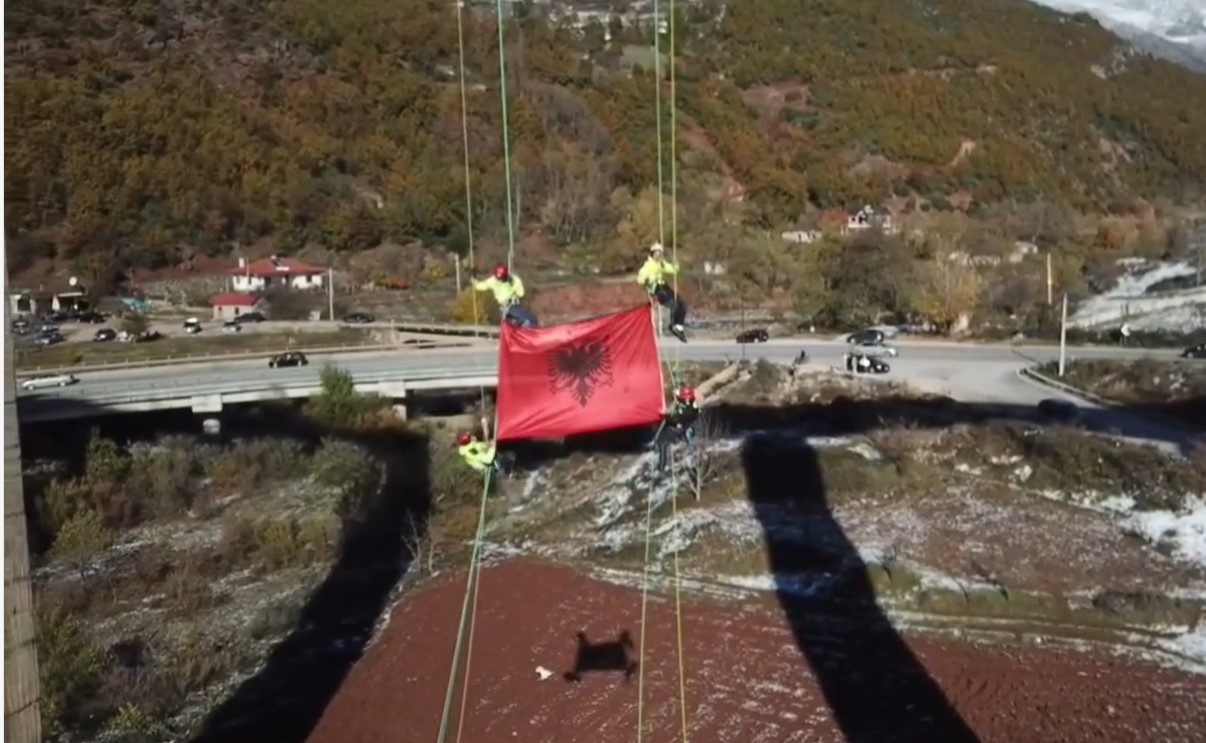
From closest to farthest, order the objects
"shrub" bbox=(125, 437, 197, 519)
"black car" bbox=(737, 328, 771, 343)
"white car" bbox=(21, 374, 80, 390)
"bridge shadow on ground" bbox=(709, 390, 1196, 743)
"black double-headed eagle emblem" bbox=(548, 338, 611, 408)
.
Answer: "black double-headed eagle emblem" bbox=(548, 338, 611, 408) → "bridge shadow on ground" bbox=(709, 390, 1196, 743) → "shrub" bbox=(125, 437, 197, 519) → "white car" bbox=(21, 374, 80, 390) → "black car" bbox=(737, 328, 771, 343)

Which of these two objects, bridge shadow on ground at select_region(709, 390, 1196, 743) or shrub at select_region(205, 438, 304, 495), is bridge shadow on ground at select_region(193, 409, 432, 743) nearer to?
shrub at select_region(205, 438, 304, 495)

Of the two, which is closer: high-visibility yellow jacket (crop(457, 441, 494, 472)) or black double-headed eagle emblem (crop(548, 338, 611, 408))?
black double-headed eagle emblem (crop(548, 338, 611, 408))

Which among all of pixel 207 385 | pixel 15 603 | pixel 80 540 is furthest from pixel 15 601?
pixel 207 385

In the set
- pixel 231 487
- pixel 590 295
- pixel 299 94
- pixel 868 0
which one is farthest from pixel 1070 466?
pixel 868 0

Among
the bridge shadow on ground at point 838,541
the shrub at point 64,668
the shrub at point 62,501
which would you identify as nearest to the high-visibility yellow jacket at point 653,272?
the bridge shadow on ground at point 838,541

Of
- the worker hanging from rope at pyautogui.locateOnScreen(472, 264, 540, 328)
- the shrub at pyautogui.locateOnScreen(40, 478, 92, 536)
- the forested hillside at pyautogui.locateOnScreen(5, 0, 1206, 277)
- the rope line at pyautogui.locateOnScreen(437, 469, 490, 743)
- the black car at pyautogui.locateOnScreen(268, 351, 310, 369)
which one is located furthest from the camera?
the forested hillside at pyautogui.locateOnScreen(5, 0, 1206, 277)

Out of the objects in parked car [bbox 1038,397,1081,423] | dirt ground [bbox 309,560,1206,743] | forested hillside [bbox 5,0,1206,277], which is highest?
forested hillside [bbox 5,0,1206,277]

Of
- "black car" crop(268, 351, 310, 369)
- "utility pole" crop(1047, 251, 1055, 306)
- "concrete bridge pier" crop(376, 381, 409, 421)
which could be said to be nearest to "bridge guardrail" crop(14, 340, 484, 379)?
"black car" crop(268, 351, 310, 369)

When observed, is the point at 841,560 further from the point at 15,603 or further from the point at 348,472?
the point at 15,603
